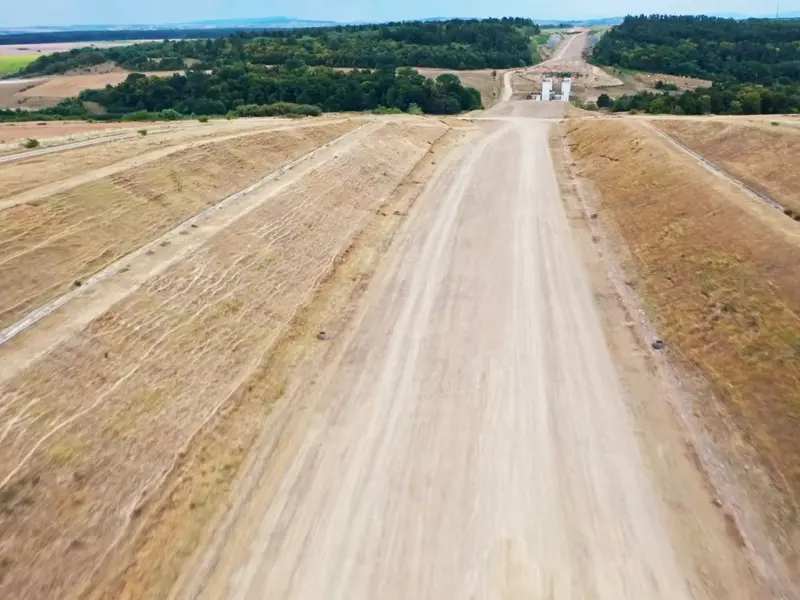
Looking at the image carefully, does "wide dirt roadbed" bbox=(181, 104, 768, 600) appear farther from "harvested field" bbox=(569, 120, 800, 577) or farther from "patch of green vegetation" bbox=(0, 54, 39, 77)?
"patch of green vegetation" bbox=(0, 54, 39, 77)

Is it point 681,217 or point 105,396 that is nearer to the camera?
point 105,396

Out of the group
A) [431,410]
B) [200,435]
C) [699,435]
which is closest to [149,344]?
[200,435]

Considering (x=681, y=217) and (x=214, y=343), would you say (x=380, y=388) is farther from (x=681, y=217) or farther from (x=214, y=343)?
(x=681, y=217)

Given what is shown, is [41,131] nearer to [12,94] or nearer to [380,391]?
[380,391]

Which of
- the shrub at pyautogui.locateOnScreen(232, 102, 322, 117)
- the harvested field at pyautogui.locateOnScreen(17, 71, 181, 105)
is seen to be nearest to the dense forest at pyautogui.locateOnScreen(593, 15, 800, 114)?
the shrub at pyautogui.locateOnScreen(232, 102, 322, 117)

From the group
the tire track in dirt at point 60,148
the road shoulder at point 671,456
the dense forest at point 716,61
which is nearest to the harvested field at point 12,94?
Result: the tire track in dirt at point 60,148

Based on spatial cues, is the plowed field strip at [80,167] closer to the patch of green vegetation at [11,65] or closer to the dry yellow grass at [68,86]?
the dry yellow grass at [68,86]

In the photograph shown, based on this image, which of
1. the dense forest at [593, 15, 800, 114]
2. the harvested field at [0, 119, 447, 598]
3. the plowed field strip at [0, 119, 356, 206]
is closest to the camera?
the harvested field at [0, 119, 447, 598]
